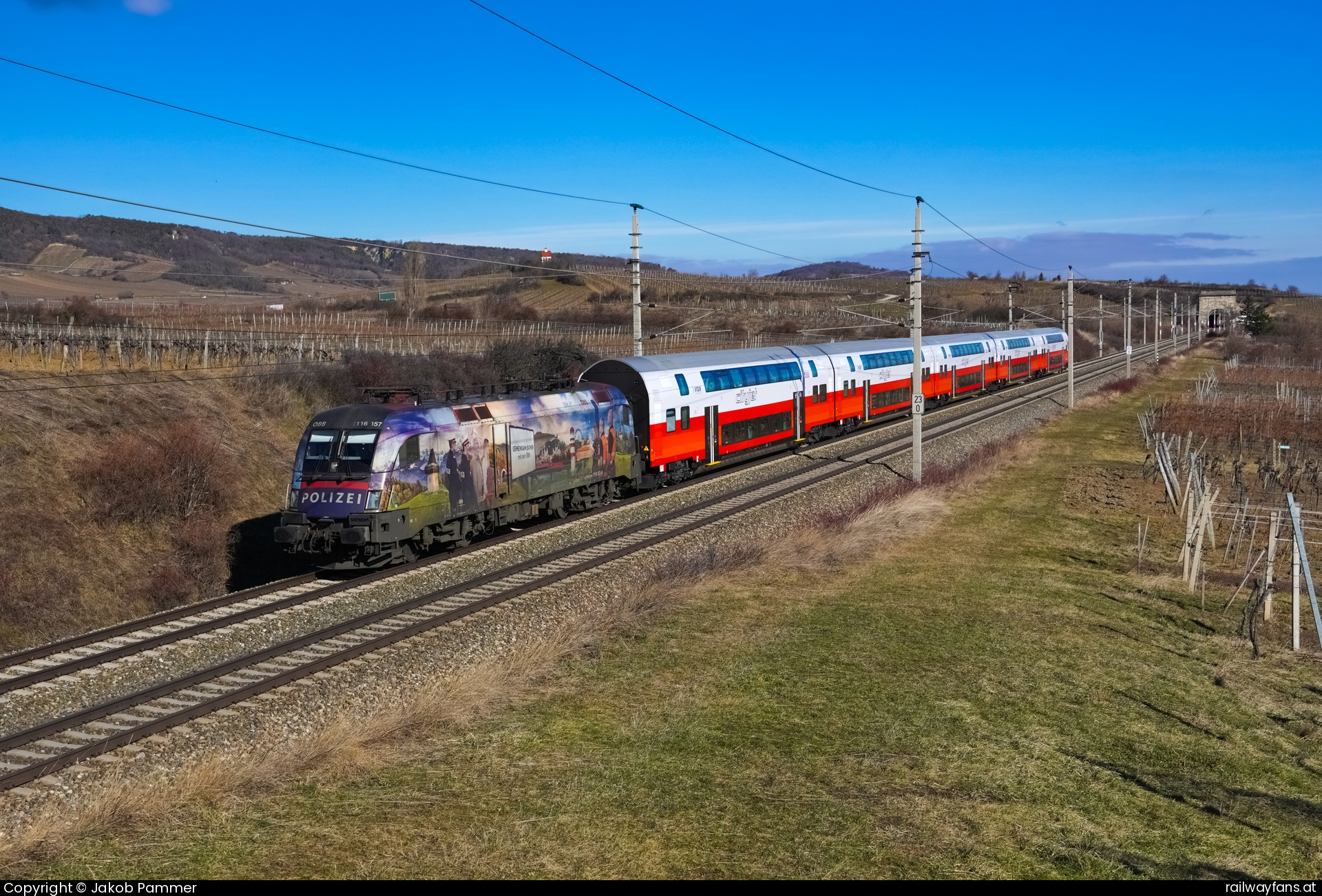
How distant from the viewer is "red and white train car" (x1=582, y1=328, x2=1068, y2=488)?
1182 inches

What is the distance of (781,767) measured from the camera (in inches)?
467

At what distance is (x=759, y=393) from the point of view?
3497 cm

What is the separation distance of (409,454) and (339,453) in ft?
4.19

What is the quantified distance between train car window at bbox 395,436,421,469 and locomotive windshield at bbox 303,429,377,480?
51cm

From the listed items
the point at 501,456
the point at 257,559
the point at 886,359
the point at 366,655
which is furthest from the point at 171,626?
the point at 886,359

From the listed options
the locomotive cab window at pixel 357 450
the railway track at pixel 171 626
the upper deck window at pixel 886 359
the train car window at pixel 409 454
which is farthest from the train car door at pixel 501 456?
the upper deck window at pixel 886 359

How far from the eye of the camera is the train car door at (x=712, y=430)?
3228 centimetres

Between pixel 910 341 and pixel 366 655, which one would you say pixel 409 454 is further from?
pixel 910 341

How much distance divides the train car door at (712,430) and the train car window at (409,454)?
12660 mm

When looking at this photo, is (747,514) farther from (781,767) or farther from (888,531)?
(781,767)

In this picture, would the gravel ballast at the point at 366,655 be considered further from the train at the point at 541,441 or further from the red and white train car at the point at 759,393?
the red and white train car at the point at 759,393

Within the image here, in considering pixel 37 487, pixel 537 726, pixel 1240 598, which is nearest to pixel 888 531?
pixel 1240 598

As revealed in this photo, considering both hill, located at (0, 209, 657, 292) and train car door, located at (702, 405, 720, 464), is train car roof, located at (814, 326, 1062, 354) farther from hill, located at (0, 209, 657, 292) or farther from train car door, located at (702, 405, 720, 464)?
hill, located at (0, 209, 657, 292)

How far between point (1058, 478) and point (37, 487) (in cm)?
2956
